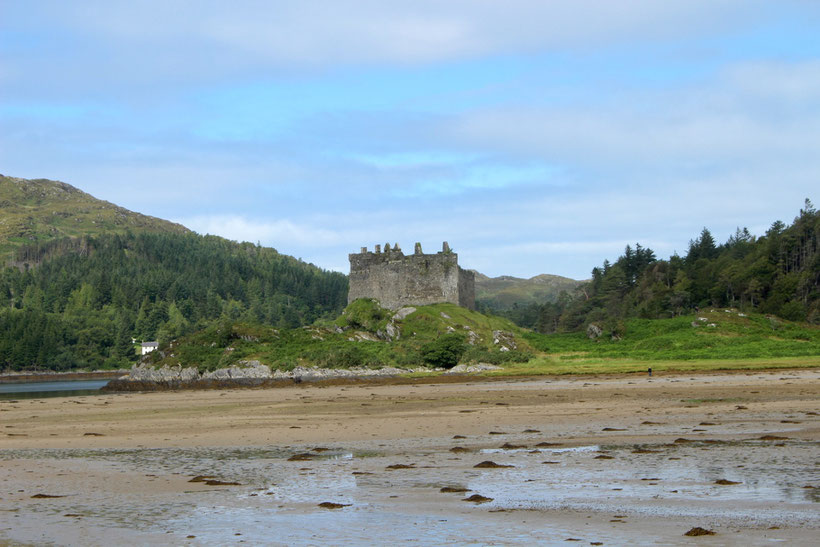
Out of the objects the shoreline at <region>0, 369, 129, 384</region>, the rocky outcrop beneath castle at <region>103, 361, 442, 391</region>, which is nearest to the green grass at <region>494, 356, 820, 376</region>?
the rocky outcrop beneath castle at <region>103, 361, 442, 391</region>

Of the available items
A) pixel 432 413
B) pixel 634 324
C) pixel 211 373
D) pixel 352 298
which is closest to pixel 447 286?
pixel 352 298

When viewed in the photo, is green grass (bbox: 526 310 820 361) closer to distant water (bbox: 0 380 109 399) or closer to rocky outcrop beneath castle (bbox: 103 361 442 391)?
rocky outcrop beneath castle (bbox: 103 361 442 391)

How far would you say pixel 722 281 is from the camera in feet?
293

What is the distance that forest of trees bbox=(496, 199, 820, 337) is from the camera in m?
80.7

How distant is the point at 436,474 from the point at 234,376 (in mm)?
46581

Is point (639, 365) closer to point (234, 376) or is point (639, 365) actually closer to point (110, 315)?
point (234, 376)

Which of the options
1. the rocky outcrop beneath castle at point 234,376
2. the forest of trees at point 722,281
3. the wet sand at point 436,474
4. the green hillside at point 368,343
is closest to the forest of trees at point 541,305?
the forest of trees at point 722,281

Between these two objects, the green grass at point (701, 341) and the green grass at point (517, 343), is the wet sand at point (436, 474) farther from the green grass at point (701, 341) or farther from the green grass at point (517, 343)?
the green grass at point (701, 341)

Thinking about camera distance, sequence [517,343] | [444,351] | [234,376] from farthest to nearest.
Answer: [517,343]
[234,376]
[444,351]

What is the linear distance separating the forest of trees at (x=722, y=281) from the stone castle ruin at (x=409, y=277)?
12482mm

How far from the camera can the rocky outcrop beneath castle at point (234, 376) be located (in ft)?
180

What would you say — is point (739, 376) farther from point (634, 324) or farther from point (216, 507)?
point (216, 507)

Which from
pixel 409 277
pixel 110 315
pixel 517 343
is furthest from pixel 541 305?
pixel 517 343

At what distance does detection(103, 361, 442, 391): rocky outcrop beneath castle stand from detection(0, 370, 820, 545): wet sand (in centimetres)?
2527
